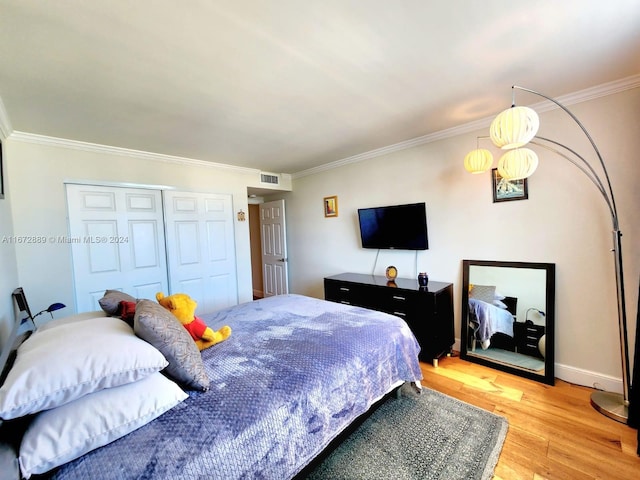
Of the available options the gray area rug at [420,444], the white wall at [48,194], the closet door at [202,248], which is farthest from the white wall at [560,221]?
the white wall at [48,194]

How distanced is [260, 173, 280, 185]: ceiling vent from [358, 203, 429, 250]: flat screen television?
5.51ft

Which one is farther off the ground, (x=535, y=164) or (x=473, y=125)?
(x=473, y=125)

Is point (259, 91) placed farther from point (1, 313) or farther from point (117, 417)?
point (1, 313)

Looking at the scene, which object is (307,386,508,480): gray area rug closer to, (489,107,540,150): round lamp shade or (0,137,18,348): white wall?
(489,107,540,150): round lamp shade

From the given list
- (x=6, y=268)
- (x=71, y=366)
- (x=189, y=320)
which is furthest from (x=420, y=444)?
(x=6, y=268)

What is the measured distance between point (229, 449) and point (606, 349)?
2.95 metres

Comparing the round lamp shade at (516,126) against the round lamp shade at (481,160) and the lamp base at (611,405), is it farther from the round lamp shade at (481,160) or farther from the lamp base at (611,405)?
the lamp base at (611,405)

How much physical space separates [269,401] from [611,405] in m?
2.54

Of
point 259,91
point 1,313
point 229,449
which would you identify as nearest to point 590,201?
point 259,91

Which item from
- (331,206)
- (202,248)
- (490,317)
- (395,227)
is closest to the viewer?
(490,317)

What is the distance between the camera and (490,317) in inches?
107

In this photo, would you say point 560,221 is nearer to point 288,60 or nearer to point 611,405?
point 611,405

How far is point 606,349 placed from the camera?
87.8 inches

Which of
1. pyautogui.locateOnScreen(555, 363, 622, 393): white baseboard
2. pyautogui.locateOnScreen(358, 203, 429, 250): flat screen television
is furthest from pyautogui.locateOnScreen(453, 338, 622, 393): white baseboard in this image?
pyautogui.locateOnScreen(358, 203, 429, 250): flat screen television
